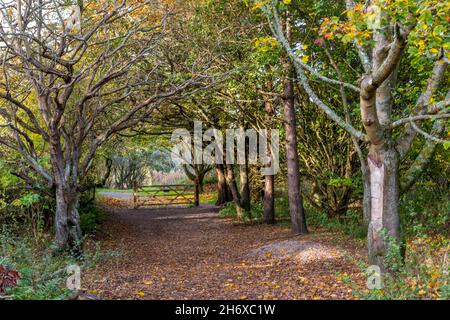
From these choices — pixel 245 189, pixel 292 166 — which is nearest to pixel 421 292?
pixel 292 166

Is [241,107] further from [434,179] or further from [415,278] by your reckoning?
[415,278]

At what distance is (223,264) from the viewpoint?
8.52 m

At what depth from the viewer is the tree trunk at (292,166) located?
1110 cm

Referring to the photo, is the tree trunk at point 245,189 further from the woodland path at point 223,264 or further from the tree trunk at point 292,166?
the tree trunk at point 292,166

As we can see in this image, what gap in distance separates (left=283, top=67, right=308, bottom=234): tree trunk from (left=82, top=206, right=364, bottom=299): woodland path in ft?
1.46

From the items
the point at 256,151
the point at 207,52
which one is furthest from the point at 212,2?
the point at 256,151

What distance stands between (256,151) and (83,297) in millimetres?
11097

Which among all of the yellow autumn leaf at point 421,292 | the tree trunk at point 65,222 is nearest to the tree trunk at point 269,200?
the tree trunk at point 65,222

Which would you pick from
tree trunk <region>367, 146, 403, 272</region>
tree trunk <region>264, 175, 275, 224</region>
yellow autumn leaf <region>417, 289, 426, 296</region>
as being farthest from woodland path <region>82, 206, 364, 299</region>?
yellow autumn leaf <region>417, 289, 426, 296</region>

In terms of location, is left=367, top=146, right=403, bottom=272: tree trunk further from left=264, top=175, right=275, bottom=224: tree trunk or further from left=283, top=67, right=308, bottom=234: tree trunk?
left=264, top=175, right=275, bottom=224: tree trunk

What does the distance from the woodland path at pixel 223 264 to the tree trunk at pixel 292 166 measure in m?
0.45

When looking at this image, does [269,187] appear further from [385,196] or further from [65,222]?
[385,196]

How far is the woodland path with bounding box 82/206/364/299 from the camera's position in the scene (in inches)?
235

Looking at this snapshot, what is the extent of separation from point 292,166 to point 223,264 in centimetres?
383
